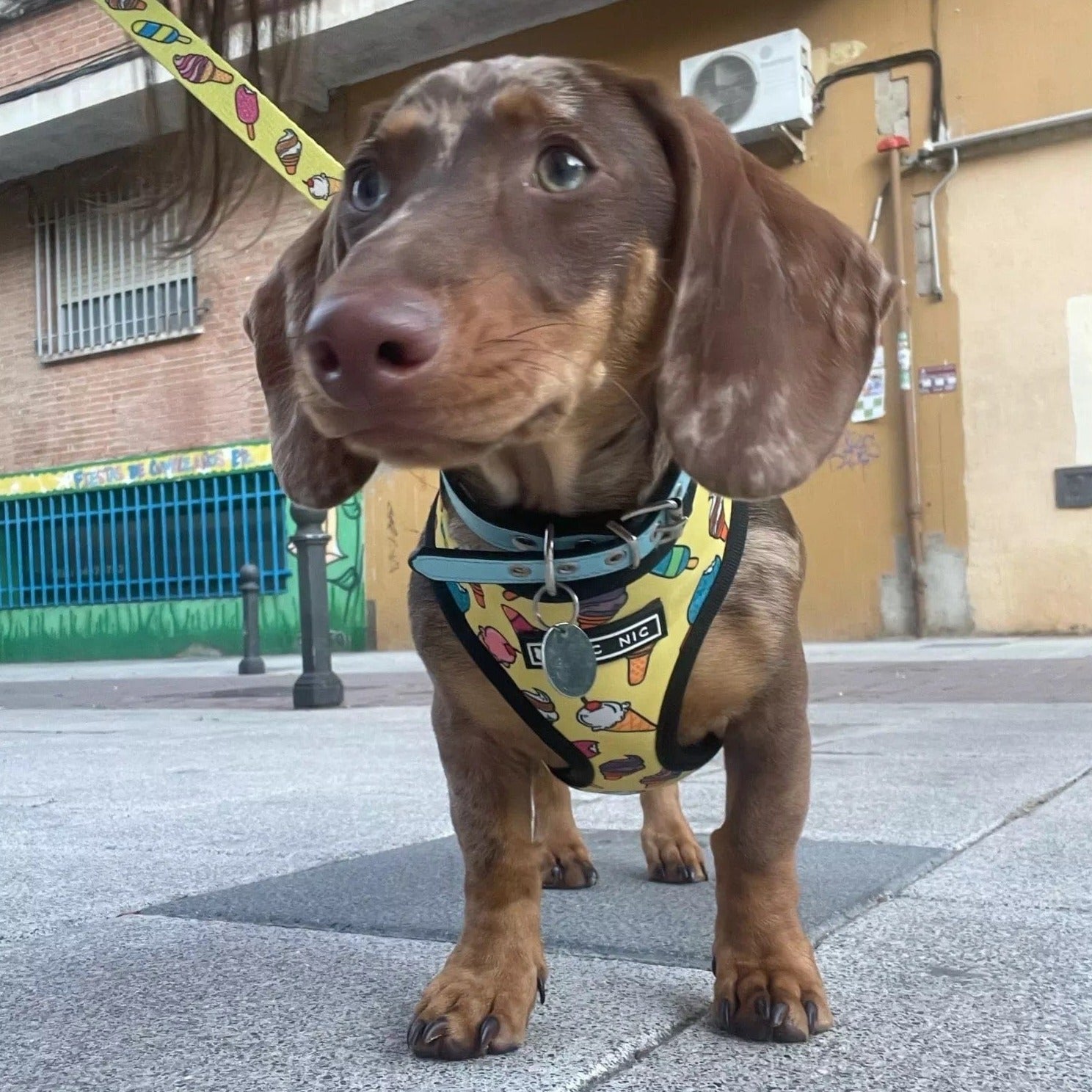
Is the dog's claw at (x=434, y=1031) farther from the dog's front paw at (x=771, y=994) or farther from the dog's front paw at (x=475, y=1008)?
the dog's front paw at (x=771, y=994)

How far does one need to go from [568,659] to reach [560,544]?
0.50 feet

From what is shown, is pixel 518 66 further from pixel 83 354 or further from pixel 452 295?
pixel 83 354

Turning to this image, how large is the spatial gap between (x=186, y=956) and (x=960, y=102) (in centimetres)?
970

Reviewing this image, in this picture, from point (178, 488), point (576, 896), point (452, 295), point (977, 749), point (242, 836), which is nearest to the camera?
point (452, 295)

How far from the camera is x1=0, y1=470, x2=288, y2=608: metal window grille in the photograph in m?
12.8

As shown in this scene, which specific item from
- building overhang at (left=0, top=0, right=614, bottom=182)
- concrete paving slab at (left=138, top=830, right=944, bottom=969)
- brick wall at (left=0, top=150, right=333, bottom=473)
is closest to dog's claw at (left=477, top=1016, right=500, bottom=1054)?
concrete paving slab at (left=138, top=830, right=944, bottom=969)

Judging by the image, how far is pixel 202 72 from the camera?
8.16 ft

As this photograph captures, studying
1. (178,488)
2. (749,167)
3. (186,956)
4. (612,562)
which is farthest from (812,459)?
(178,488)

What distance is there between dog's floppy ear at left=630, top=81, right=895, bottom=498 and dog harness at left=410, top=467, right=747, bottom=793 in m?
0.14

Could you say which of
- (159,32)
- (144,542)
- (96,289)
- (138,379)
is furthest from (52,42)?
(159,32)

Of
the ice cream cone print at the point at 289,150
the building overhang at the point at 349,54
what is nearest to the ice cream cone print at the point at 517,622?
the ice cream cone print at the point at 289,150

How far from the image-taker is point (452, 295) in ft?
4.14

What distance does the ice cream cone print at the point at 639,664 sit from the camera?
5.16 feet

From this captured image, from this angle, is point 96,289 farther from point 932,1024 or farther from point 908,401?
point 932,1024
